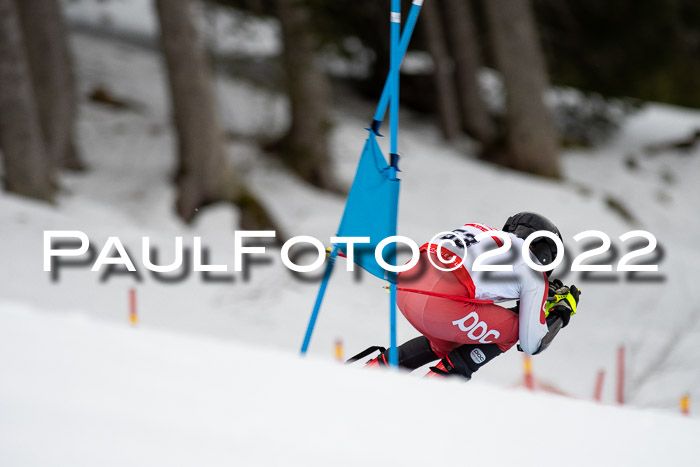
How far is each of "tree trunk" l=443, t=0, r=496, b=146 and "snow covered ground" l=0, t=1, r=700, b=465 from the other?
1.22 meters

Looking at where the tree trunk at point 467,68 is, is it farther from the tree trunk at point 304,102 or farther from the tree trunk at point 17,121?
the tree trunk at point 17,121

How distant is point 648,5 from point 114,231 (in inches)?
555

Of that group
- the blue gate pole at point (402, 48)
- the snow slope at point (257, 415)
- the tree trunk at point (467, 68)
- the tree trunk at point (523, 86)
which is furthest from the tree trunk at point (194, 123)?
the snow slope at point (257, 415)

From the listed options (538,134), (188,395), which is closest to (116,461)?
(188,395)

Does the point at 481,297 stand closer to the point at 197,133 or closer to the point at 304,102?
the point at 197,133

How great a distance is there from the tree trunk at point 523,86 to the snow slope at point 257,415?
531 inches

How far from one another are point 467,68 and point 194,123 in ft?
31.3

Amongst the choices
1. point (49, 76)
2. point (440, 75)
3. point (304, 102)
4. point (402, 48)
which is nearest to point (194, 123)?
point (304, 102)

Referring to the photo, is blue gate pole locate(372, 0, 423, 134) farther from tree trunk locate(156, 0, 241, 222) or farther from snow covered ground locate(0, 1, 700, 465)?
tree trunk locate(156, 0, 241, 222)

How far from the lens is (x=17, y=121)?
1005 cm

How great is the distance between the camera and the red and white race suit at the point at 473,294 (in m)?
3.88

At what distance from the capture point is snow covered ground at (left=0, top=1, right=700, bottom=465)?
8.39 feet

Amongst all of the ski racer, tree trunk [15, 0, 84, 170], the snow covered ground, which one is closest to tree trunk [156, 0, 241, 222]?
the snow covered ground

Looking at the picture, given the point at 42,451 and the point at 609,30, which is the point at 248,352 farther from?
the point at 609,30
